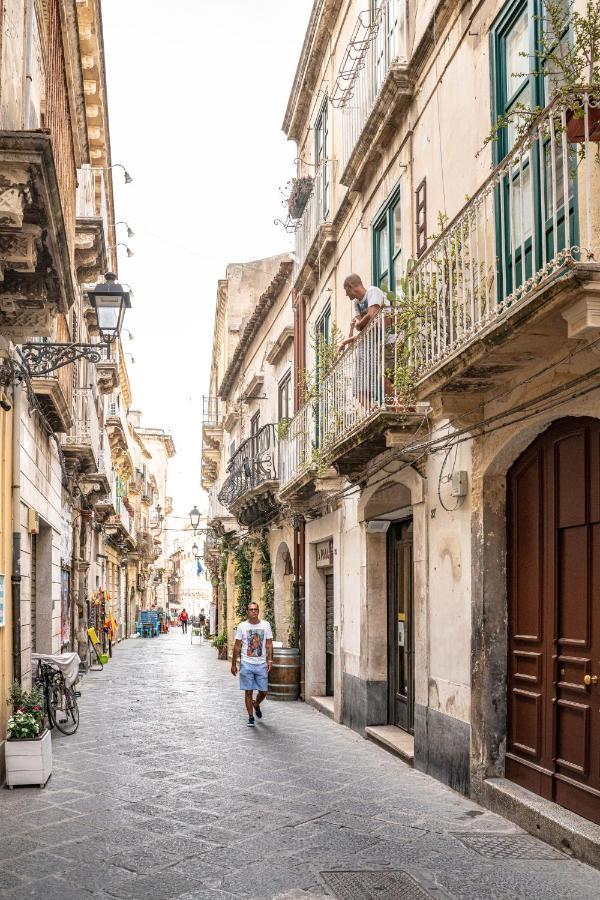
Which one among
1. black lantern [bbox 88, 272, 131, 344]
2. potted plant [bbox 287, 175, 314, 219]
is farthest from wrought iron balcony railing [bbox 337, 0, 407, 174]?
black lantern [bbox 88, 272, 131, 344]

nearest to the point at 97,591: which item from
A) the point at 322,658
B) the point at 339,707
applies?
the point at 322,658

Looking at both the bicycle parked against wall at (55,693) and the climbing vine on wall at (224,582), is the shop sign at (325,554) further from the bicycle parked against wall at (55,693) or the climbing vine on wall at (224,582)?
the climbing vine on wall at (224,582)

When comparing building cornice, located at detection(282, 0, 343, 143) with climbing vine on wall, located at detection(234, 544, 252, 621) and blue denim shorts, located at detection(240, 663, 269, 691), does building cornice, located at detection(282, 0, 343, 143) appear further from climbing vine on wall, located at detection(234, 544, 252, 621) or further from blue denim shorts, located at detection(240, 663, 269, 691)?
climbing vine on wall, located at detection(234, 544, 252, 621)

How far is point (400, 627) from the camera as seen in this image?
12.1 metres

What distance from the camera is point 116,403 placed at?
38625 millimetres

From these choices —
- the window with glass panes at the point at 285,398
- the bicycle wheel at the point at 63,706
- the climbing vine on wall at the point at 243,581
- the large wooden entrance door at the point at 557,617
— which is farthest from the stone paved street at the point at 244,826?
the climbing vine on wall at the point at 243,581

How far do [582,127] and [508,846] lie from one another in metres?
4.67

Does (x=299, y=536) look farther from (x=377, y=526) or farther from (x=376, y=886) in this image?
(x=376, y=886)

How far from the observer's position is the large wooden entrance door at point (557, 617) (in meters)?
6.83

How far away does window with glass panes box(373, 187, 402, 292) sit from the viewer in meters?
11.5

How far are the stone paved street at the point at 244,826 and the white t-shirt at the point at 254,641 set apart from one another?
125cm

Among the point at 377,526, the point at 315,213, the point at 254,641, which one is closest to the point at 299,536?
the point at 254,641

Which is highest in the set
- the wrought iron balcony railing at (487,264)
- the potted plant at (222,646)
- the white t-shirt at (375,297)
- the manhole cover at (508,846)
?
the white t-shirt at (375,297)

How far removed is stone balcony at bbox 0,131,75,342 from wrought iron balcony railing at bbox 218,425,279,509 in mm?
10647
